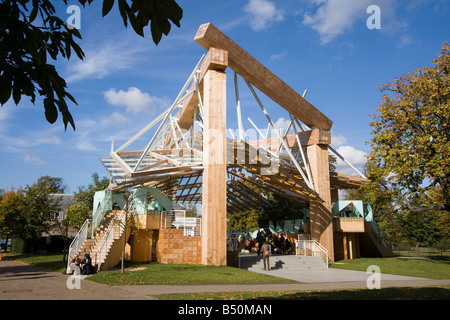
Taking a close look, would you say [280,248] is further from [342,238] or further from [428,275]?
[428,275]

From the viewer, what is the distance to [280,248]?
2636cm

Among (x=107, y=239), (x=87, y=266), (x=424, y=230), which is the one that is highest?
(x=107, y=239)

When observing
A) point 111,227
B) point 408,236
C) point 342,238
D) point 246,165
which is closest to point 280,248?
point 342,238

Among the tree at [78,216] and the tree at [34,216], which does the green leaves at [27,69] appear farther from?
the tree at [34,216]

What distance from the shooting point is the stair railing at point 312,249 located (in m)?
22.0

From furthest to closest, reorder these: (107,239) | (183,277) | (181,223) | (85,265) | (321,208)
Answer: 1. (321,208)
2. (181,223)
3. (107,239)
4. (85,265)
5. (183,277)

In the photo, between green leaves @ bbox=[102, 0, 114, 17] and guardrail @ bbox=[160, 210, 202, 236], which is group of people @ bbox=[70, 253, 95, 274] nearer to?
guardrail @ bbox=[160, 210, 202, 236]

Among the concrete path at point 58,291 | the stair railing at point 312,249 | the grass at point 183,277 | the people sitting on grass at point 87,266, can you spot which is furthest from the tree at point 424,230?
the concrete path at point 58,291

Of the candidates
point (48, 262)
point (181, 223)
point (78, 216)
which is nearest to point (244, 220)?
point (78, 216)

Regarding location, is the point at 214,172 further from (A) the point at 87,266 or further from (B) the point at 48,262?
(B) the point at 48,262

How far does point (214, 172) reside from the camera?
17.2 m

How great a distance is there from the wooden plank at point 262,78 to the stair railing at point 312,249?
7819 millimetres

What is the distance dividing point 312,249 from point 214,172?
9194 mm
